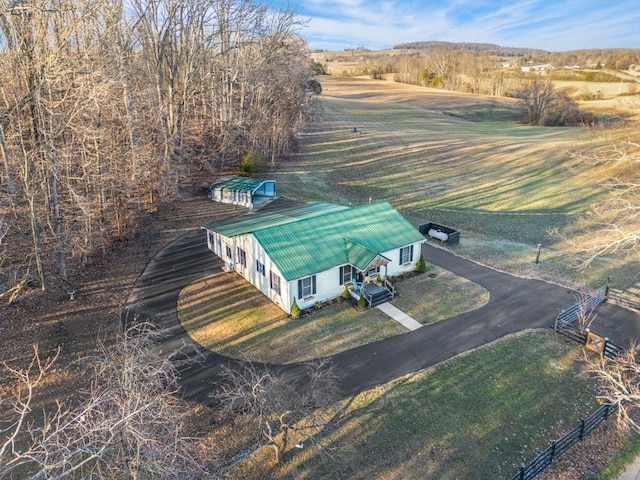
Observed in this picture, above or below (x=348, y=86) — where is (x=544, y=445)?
below

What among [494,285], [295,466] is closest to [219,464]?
[295,466]

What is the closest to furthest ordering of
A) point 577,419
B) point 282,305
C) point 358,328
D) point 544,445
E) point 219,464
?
point 219,464 < point 544,445 < point 577,419 < point 358,328 < point 282,305

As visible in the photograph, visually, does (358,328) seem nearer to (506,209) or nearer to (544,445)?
(544,445)

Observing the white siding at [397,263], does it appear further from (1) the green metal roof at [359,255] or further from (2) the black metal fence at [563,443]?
(2) the black metal fence at [563,443]

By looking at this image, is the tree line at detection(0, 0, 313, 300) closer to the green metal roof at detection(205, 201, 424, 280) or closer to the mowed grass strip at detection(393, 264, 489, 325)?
the green metal roof at detection(205, 201, 424, 280)

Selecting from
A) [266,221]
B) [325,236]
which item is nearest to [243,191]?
[266,221]

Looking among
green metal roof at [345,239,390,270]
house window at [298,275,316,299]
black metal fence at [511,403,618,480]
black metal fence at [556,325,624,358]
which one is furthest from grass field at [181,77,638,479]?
green metal roof at [345,239,390,270]

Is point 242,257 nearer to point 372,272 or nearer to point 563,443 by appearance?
point 372,272
